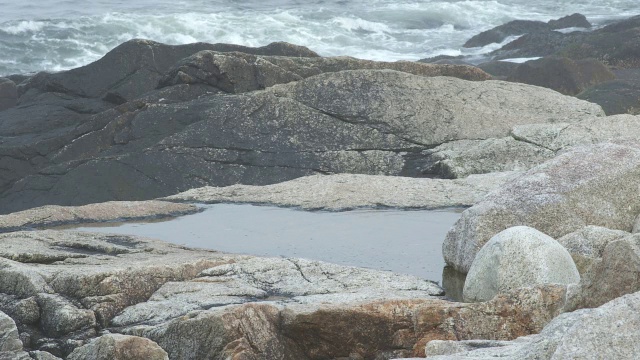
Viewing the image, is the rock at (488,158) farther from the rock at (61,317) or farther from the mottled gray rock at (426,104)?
the rock at (61,317)

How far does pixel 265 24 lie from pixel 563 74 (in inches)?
785

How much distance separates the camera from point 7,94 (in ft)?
67.6

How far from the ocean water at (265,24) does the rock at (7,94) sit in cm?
1238

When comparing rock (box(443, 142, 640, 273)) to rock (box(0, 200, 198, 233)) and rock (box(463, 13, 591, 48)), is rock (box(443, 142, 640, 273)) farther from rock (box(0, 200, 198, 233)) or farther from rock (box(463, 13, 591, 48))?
rock (box(463, 13, 591, 48))

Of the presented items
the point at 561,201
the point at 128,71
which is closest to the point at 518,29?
the point at 128,71

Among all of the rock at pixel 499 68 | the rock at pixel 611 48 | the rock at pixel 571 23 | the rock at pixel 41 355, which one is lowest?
the rock at pixel 571 23

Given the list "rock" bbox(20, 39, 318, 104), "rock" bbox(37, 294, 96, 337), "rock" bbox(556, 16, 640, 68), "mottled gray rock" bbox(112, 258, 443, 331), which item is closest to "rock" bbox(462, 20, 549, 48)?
"rock" bbox(556, 16, 640, 68)

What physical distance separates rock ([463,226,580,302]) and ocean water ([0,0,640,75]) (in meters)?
27.7

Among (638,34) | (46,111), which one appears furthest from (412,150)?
(638,34)

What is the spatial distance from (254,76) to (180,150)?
248cm

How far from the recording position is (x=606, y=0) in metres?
48.6

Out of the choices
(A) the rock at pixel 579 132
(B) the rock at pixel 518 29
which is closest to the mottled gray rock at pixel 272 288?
(A) the rock at pixel 579 132

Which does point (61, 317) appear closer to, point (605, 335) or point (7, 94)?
point (605, 335)

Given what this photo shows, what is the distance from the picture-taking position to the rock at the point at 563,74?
68.8 feet
